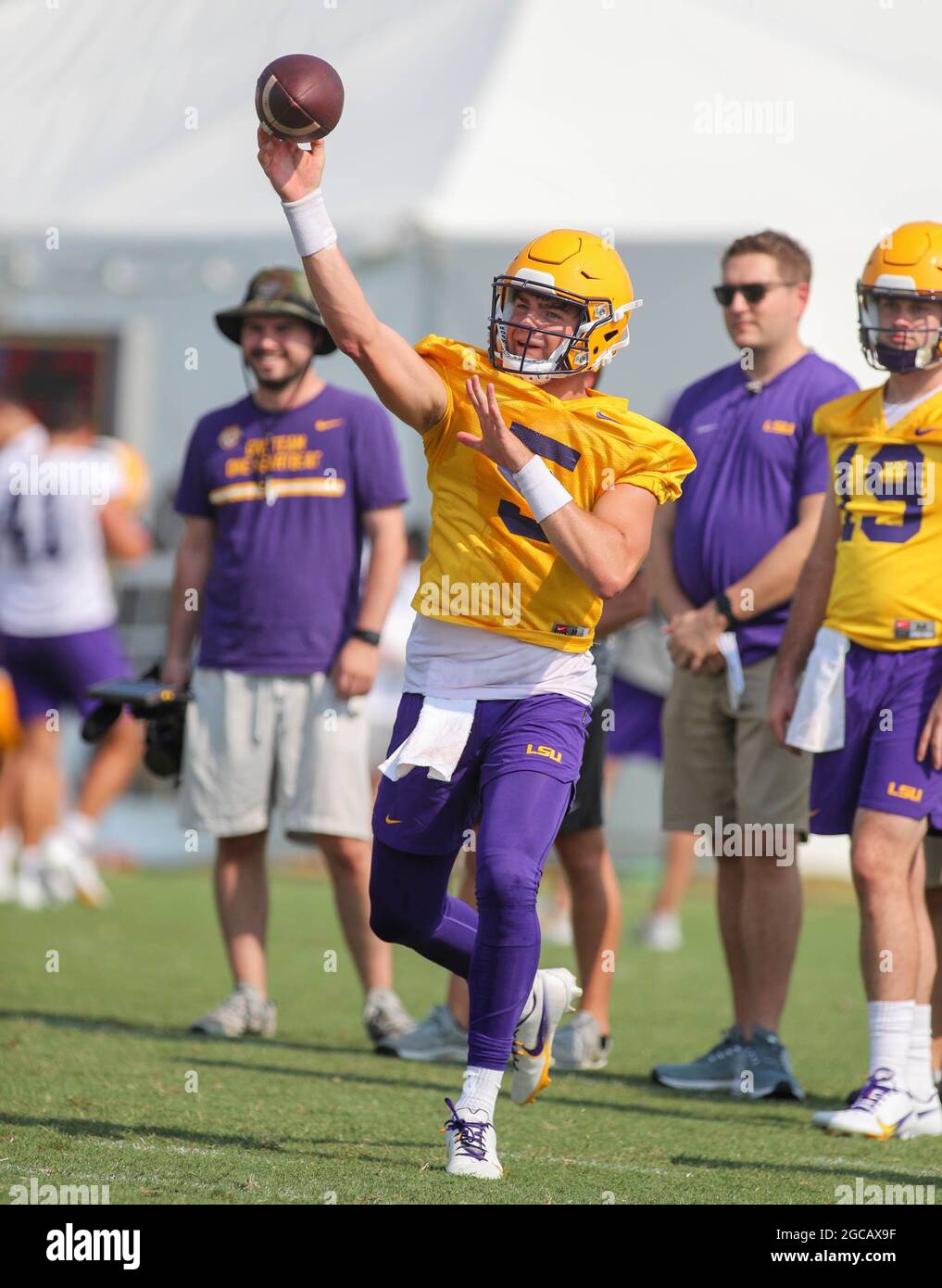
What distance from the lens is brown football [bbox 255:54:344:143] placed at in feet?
13.0

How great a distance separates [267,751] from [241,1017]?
0.88 meters

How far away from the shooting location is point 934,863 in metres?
5.80

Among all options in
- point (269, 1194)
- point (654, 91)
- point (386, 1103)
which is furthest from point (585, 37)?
point (269, 1194)

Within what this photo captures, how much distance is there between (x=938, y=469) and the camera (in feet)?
17.1

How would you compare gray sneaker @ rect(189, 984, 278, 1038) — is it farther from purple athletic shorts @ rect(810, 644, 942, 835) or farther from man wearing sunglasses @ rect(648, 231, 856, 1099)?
purple athletic shorts @ rect(810, 644, 942, 835)

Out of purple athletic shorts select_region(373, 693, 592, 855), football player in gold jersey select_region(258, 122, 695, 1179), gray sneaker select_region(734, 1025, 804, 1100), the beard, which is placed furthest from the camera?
the beard

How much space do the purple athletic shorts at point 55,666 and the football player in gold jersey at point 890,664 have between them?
18.1ft

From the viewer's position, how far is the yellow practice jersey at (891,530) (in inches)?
205

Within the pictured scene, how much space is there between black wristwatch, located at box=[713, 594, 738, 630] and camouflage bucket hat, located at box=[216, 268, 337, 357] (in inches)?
62.4

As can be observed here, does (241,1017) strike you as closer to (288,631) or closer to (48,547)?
(288,631)

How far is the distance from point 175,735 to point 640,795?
19.6 feet

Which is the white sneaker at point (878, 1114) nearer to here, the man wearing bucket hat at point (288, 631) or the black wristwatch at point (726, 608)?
the black wristwatch at point (726, 608)

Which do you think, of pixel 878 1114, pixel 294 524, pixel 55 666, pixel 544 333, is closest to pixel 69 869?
pixel 55 666

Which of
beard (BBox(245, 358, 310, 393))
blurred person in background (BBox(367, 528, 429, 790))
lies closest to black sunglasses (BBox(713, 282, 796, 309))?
beard (BBox(245, 358, 310, 393))
